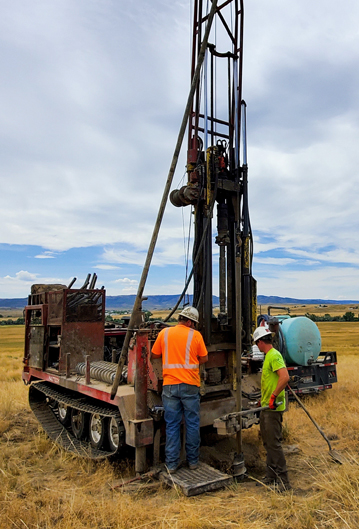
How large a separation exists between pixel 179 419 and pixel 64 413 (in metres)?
3.67

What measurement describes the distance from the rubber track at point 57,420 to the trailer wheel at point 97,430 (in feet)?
0.28

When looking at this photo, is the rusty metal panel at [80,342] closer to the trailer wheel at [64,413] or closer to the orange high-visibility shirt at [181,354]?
the trailer wheel at [64,413]

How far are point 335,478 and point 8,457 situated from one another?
15.7 ft

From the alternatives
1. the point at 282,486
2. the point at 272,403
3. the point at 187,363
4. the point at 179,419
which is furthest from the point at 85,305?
the point at 282,486

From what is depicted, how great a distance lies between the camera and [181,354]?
219 inches

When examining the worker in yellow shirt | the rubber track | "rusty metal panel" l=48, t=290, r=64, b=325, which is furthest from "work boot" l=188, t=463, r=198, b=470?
"rusty metal panel" l=48, t=290, r=64, b=325

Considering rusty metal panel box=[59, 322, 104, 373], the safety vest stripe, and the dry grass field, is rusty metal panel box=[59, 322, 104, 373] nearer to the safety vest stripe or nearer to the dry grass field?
the dry grass field

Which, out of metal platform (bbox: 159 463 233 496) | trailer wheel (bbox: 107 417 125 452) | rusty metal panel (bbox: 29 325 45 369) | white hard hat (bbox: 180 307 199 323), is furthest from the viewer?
rusty metal panel (bbox: 29 325 45 369)

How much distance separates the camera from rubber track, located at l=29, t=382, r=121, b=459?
6519 millimetres

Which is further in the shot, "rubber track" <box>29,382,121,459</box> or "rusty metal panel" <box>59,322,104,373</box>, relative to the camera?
"rusty metal panel" <box>59,322,104,373</box>

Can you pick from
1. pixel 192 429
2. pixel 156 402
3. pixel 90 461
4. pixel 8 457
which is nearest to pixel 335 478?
pixel 192 429

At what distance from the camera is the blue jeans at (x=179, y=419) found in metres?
5.51

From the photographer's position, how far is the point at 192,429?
18.2 ft

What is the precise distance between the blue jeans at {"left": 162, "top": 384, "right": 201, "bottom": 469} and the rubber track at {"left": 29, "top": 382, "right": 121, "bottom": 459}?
2.77 feet
